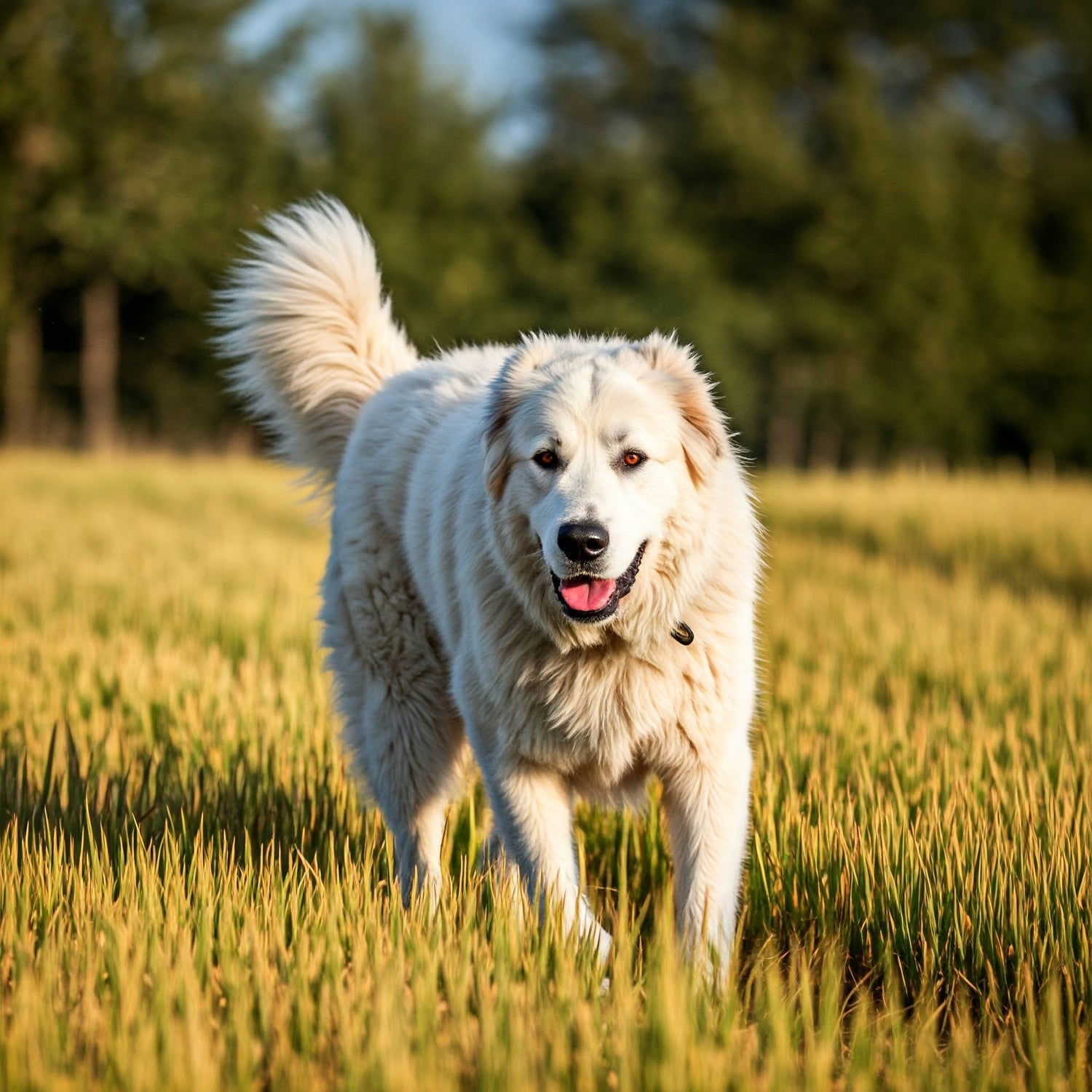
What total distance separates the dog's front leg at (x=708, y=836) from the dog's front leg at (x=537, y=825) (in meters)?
0.27

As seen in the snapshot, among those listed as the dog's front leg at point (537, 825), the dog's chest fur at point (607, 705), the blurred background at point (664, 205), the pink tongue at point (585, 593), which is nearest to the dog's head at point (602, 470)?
the pink tongue at point (585, 593)

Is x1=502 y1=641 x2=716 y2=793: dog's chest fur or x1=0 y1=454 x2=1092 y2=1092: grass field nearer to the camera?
x1=0 y1=454 x2=1092 y2=1092: grass field

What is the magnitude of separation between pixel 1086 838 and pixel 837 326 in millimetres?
28394

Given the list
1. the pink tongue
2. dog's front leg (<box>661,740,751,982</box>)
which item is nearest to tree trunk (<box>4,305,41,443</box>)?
the pink tongue

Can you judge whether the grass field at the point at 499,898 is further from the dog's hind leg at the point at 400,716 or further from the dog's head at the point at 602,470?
the dog's head at the point at 602,470

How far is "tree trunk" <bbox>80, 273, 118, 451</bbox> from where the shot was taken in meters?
26.9

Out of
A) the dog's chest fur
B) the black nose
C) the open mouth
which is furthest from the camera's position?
the dog's chest fur

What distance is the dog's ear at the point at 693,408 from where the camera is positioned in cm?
327

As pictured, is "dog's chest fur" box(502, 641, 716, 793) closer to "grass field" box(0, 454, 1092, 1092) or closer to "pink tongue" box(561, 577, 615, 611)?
"pink tongue" box(561, 577, 615, 611)

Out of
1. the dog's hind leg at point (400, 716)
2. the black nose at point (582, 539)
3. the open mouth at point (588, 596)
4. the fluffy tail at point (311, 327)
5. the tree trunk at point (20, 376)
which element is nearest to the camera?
the black nose at point (582, 539)

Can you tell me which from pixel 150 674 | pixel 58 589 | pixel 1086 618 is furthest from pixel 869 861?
pixel 58 589

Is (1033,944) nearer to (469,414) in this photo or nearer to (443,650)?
(443,650)

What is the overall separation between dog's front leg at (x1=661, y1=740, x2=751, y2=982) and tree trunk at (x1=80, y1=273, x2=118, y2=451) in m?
25.8

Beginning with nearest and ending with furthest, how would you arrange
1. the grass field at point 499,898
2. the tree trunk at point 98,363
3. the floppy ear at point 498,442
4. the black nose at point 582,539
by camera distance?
the grass field at point 499,898 < the black nose at point 582,539 < the floppy ear at point 498,442 < the tree trunk at point 98,363
